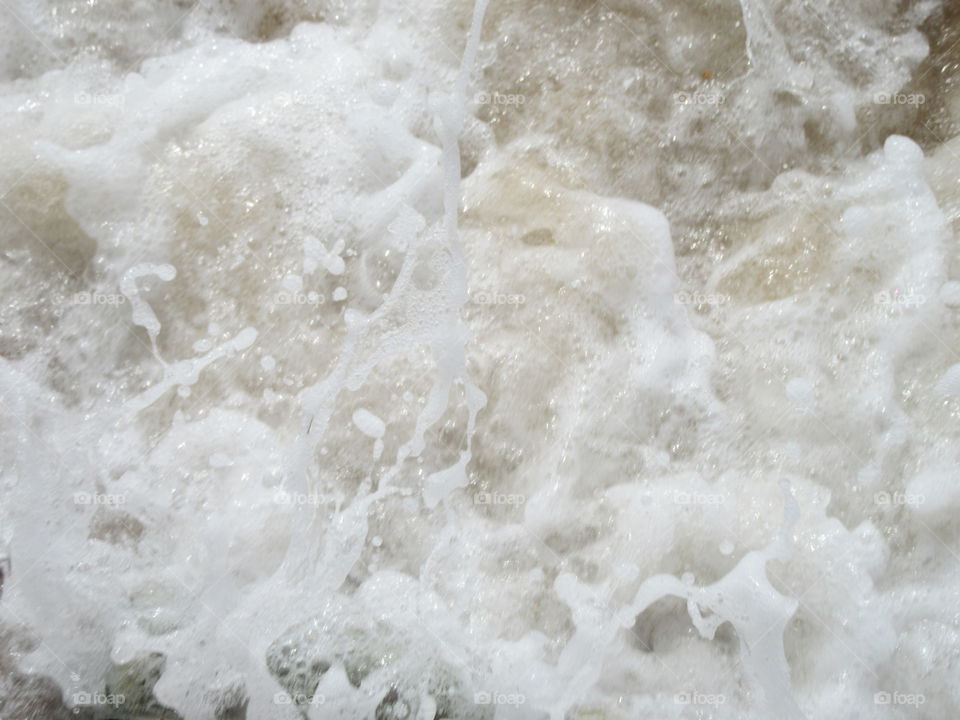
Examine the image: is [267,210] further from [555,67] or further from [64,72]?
[555,67]

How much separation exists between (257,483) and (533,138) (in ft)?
4.58

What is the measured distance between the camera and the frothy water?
2264 millimetres

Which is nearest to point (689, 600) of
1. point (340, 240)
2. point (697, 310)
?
point (697, 310)

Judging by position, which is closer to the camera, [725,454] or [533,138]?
[725,454]

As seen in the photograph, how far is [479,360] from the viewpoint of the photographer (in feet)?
8.41

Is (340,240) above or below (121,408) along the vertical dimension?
above

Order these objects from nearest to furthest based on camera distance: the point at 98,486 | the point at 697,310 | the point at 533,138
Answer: the point at 98,486 < the point at 697,310 < the point at 533,138

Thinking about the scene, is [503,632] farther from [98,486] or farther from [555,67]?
[555,67]

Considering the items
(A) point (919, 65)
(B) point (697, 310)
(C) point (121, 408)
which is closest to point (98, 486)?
(C) point (121, 408)

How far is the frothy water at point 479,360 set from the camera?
7.43ft

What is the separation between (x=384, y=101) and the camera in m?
2.85

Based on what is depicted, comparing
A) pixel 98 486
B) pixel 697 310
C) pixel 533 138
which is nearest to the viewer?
pixel 98 486

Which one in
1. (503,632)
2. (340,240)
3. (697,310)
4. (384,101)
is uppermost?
(384,101)

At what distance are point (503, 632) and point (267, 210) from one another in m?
1.45
